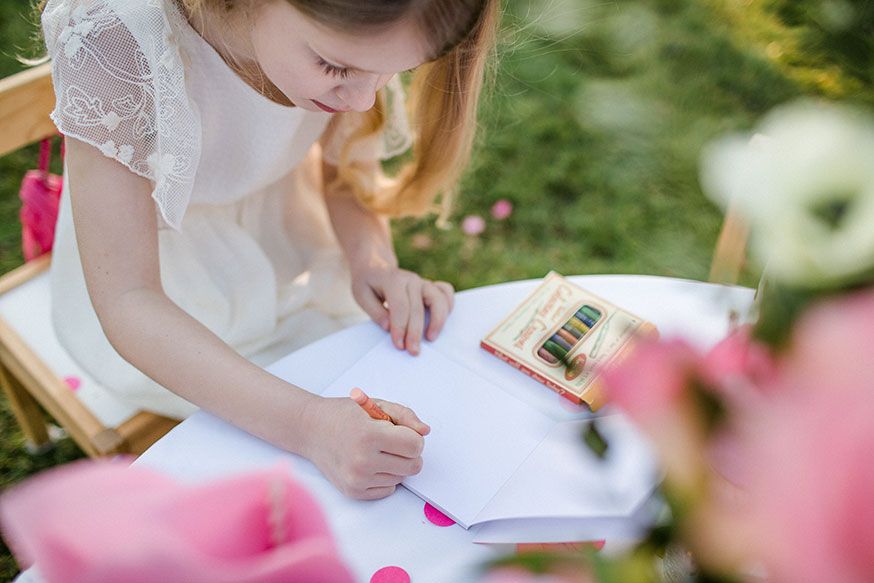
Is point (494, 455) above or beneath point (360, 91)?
beneath

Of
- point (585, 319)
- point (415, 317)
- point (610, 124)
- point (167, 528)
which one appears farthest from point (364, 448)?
point (610, 124)

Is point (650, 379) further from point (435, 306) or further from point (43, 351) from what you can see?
point (43, 351)

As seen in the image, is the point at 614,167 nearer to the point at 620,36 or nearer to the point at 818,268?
the point at 620,36

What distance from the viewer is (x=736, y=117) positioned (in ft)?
8.23

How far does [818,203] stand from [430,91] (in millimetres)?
915

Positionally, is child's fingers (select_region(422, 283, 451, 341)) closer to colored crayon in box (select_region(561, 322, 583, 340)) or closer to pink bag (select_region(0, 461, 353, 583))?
colored crayon in box (select_region(561, 322, 583, 340))

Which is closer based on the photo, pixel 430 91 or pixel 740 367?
pixel 740 367

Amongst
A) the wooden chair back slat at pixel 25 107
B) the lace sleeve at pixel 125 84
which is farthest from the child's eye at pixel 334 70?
the wooden chair back slat at pixel 25 107

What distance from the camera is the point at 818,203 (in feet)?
1.21

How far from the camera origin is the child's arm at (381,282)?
3.60 feet

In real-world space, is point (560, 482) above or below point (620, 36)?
below

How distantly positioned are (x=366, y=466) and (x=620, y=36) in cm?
215

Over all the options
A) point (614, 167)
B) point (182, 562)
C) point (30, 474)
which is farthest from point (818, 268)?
point (614, 167)

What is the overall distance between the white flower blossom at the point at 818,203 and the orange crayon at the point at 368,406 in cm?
61
